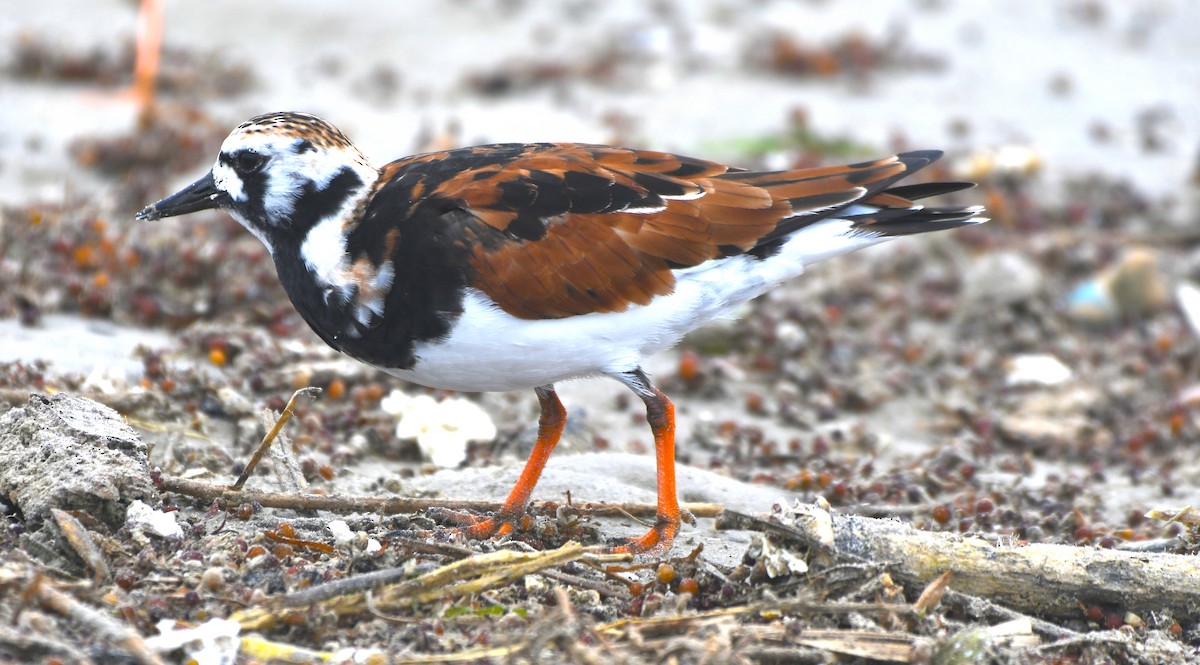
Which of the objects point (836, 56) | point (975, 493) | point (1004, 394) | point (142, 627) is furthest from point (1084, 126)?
point (142, 627)

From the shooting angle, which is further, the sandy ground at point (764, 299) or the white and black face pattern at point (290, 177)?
the sandy ground at point (764, 299)

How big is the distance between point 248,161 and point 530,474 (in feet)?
4.86

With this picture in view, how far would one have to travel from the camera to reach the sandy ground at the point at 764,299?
516 cm

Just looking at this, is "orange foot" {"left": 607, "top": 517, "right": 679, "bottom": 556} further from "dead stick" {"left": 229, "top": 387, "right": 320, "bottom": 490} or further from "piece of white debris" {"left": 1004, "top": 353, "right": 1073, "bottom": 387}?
"piece of white debris" {"left": 1004, "top": 353, "right": 1073, "bottom": 387}

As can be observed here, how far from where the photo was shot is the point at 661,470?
457 centimetres

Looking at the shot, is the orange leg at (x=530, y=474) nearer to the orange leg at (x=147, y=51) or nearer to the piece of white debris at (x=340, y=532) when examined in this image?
the piece of white debris at (x=340, y=532)

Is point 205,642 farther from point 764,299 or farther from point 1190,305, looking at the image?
point 1190,305

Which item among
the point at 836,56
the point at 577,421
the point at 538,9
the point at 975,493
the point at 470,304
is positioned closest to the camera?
the point at 470,304

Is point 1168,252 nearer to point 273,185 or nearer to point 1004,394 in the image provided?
point 1004,394

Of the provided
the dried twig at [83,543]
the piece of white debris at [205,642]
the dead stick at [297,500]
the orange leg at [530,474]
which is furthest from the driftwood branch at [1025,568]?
the dried twig at [83,543]

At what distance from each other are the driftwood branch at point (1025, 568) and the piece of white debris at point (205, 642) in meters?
1.61

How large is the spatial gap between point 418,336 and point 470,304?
197 mm

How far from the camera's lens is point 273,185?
14.5 feet

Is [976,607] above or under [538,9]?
under
